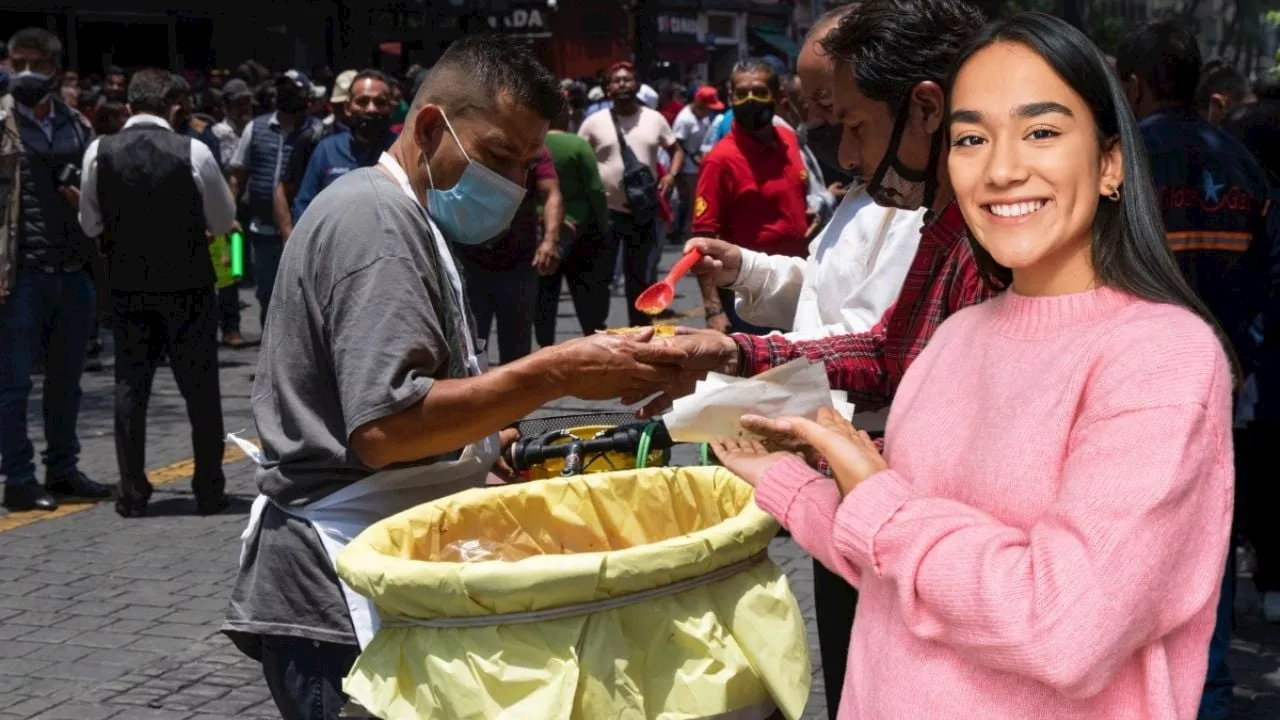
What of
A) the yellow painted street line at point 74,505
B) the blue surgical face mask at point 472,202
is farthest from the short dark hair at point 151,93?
the blue surgical face mask at point 472,202

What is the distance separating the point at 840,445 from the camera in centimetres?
214

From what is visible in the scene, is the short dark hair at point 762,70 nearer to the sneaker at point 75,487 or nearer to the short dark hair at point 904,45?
the sneaker at point 75,487

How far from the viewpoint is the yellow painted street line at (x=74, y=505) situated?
8.20 m

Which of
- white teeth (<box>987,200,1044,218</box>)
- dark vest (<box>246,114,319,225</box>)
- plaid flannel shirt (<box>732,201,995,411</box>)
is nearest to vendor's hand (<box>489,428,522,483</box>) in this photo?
plaid flannel shirt (<box>732,201,995,411</box>)

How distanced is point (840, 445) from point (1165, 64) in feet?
12.4

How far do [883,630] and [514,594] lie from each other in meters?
0.55

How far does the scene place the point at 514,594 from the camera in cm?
239

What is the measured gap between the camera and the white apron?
302 centimetres

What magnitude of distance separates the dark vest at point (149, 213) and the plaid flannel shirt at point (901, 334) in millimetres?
5340

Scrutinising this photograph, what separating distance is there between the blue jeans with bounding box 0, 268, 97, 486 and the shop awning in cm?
3639

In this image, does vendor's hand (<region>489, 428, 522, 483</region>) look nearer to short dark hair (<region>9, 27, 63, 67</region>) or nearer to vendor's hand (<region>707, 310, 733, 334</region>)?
vendor's hand (<region>707, 310, 733, 334</region>)

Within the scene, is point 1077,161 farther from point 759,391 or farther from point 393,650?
point 393,650

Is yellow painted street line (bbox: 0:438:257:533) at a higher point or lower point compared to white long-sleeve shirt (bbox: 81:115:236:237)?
lower

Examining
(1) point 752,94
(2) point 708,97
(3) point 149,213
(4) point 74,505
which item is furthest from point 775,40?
(4) point 74,505
